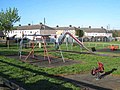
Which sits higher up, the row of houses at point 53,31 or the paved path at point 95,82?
the row of houses at point 53,31

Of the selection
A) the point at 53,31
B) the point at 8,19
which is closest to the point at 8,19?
the point at 8,19

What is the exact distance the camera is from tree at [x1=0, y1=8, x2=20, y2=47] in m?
60.8

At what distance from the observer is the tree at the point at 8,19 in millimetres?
60772

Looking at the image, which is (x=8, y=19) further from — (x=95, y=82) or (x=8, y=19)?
(x=95, y=82)

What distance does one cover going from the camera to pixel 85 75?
558 inches

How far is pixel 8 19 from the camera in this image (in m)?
61.4

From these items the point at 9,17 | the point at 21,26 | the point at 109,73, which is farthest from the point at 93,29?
the point at 109,73

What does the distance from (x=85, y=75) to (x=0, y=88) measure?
5.91 metres

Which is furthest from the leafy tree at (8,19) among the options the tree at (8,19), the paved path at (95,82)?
the paved path at (95,82)

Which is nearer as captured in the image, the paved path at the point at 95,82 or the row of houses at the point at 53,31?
the paved path at the point at 95,82

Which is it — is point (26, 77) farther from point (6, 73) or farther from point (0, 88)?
point (0, 88)

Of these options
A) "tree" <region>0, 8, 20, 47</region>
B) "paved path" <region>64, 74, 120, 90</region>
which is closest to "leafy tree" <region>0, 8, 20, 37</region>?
"tree" <region>0, 8, 20, 47</region>

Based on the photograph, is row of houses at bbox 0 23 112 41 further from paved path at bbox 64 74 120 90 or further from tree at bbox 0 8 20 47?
paved path at bbox 64 74 120 90

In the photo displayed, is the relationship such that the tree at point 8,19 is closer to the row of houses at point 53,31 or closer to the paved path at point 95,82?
the row of houses at point 53,31
